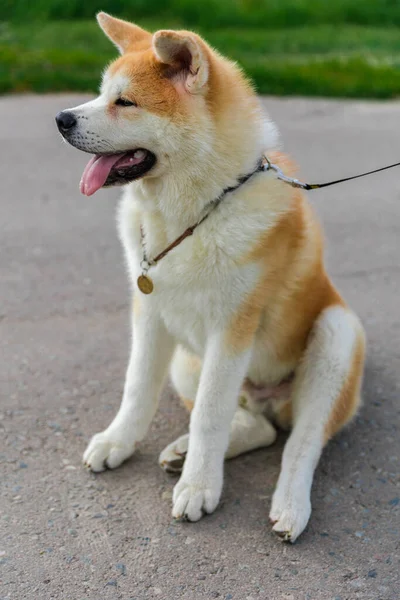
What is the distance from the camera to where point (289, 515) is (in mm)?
2727

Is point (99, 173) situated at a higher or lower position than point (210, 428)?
higher

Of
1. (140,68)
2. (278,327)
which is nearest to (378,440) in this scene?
(278,327)

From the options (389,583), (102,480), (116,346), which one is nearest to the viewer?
(389,583)

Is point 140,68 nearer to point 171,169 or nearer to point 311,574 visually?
point 171,169

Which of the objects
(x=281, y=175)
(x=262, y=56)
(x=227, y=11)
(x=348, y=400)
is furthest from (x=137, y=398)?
(x=227, y=11)

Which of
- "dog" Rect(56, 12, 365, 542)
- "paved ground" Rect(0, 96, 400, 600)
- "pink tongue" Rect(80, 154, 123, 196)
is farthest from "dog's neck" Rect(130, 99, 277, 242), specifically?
"paved ground" Rect(0, 96, 400, 600)

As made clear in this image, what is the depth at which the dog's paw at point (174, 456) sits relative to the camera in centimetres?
302

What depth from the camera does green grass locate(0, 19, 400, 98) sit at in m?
8.57

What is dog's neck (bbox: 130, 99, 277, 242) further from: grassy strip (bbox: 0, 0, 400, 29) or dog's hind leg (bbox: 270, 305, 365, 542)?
grassy strip (bbox: 0, 0, 400, 29)

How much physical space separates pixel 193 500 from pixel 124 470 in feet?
1.35

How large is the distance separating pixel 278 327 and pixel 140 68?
1.11m

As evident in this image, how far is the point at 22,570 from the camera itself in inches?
98.8

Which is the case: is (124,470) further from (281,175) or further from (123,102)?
(123,102)

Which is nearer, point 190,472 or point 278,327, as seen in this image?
point 190,472
